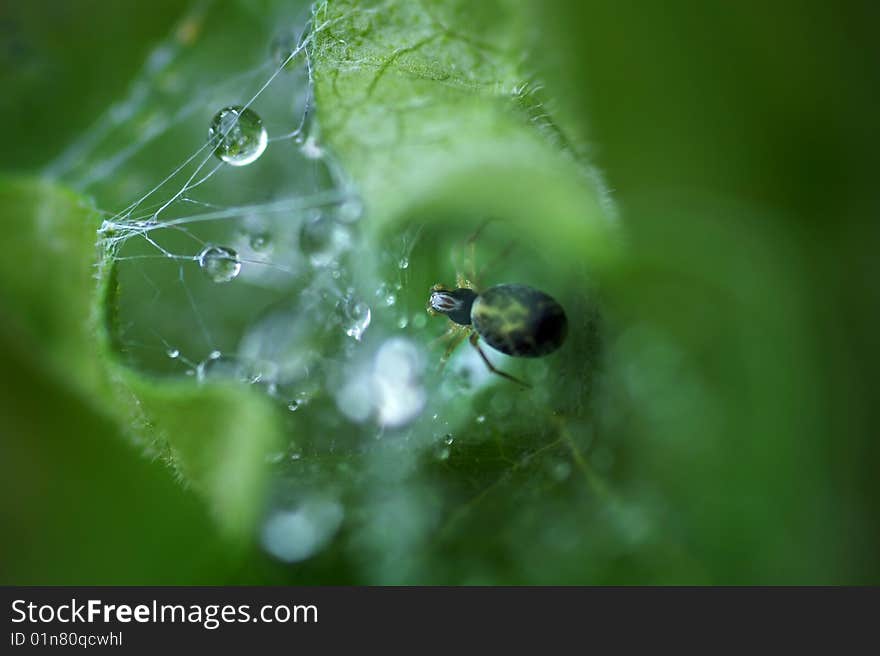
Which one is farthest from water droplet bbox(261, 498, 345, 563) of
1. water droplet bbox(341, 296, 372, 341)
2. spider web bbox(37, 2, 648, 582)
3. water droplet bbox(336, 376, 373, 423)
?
water droplet bbox(341, 296, 372, 341)

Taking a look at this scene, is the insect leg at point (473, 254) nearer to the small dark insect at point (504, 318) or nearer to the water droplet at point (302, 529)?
the small dark insect at point (504, 318)

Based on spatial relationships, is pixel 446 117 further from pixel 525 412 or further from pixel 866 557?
pixel 866 557

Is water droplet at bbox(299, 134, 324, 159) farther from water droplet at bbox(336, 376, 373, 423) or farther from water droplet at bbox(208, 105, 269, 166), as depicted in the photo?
water droplet at bbox(336, 376, 373, 423)

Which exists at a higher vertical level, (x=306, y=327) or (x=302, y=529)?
(x=306, y=327)

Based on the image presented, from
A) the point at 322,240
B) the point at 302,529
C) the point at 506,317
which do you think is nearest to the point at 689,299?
the point at 506,317

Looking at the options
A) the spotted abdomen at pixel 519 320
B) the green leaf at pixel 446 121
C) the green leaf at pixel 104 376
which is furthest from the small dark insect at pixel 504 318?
the green leaf at pixel 104 376

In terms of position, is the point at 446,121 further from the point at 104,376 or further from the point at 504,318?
the point at 104,376
